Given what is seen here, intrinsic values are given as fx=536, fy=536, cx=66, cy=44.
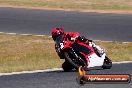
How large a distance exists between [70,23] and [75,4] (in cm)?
981

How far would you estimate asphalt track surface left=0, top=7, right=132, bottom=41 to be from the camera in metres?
26.1

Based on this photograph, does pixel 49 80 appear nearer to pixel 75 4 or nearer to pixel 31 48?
pixel 31 48

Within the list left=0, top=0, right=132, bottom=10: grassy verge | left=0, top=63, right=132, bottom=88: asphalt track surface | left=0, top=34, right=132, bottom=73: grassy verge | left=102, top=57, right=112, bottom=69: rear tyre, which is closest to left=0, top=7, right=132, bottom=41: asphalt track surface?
left=0, top=34, right=132, bottom=73: grassy verge

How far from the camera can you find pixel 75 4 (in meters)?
38.9

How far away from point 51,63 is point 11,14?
699 inches

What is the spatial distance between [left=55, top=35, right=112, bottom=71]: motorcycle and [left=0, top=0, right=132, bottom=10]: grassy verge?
24.2m

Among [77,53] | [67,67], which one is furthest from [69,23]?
[77,53]

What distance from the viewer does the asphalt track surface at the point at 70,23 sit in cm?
2613

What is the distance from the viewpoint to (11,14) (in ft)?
105

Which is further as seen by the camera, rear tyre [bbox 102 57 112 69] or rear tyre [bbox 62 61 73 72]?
rear tyre [bbox 102 57 112 69]

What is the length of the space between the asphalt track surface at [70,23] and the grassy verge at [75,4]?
2779mm

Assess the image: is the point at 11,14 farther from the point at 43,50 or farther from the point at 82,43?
the point at 82,43

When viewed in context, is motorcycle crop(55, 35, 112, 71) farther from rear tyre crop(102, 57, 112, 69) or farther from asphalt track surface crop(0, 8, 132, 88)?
asphalt track surface crop(0, 8, 132, 88)

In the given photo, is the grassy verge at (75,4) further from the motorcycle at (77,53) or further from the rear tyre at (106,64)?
the motorcycle at (77,53)
